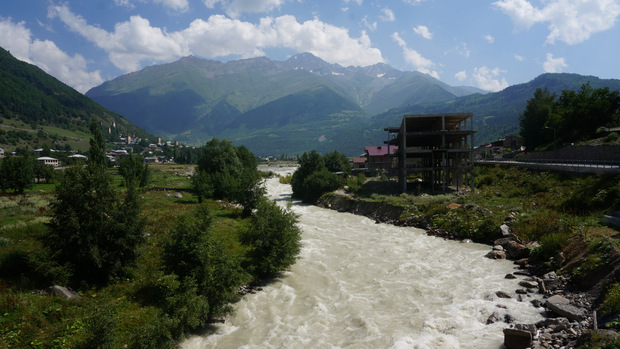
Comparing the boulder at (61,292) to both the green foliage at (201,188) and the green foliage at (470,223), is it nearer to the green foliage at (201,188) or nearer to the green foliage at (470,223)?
the green foliage at (470,223)

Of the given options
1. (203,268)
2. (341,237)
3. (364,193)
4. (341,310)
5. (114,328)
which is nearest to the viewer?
(114,328)

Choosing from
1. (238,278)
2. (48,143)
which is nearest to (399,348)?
(238,278)

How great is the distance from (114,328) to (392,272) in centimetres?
1447

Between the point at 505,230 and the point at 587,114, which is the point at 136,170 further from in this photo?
the point at 587,114

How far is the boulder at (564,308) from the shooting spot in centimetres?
1142

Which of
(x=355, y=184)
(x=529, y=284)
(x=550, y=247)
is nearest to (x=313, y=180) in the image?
(x=355, y=184)

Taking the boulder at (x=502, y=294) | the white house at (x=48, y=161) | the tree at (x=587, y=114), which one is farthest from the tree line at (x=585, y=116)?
the white house at (x=48, y=161)

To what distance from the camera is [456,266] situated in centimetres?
1930

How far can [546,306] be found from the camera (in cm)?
1297

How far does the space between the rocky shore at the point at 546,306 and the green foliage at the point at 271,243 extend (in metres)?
10.5

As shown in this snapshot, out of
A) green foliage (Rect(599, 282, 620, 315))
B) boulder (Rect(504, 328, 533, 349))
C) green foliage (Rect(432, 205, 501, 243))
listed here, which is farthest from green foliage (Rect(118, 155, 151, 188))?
green foliage (Rect(599, 282, 620, 315))

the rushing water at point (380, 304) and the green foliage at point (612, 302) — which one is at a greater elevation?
the green foliage at point (612, 302)

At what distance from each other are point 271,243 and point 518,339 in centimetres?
1223

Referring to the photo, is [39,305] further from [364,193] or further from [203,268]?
[364,193]
